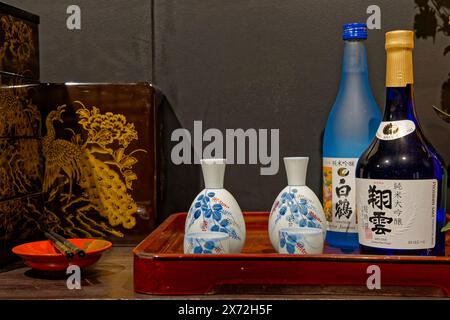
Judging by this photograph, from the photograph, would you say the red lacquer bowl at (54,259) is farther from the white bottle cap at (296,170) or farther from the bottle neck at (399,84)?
the bottle neck at (399,84)

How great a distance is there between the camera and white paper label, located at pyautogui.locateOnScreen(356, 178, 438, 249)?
743 millimetres

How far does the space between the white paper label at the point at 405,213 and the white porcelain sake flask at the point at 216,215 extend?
0.71 feet

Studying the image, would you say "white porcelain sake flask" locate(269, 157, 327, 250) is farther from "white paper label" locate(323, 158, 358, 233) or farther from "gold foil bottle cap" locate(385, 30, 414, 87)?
"gold foil bottle cap" locate(385, 30, 414, 87)

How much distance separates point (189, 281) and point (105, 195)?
0.41 m

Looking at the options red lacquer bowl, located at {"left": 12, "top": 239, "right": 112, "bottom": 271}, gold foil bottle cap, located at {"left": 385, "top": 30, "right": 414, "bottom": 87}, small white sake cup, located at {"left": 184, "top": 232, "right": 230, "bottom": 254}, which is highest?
gold foil bottle cap, located at {"left": 385, "top": 30, "right": 414, "bottom": 87}

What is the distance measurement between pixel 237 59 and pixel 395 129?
422mm

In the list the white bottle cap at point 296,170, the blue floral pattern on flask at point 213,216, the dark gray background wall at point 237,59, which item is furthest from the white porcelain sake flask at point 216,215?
the dark gray background wall at point 237,59

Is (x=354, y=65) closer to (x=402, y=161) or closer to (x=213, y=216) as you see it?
(x=402, y=161)

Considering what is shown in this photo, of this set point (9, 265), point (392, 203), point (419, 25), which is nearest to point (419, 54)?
point (419, 25)

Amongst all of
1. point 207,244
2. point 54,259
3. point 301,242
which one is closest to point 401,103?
point 301,242

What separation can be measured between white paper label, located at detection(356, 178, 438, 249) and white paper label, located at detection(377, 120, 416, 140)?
0.09 metres

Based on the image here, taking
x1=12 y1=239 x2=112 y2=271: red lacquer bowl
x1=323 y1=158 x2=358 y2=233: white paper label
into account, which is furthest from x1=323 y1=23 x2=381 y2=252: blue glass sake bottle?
x1=12 y1=239 x2=112 y2=271: red lacquer bowl

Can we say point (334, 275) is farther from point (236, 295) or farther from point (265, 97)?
point (265, 97)

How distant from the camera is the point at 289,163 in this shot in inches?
35.7
